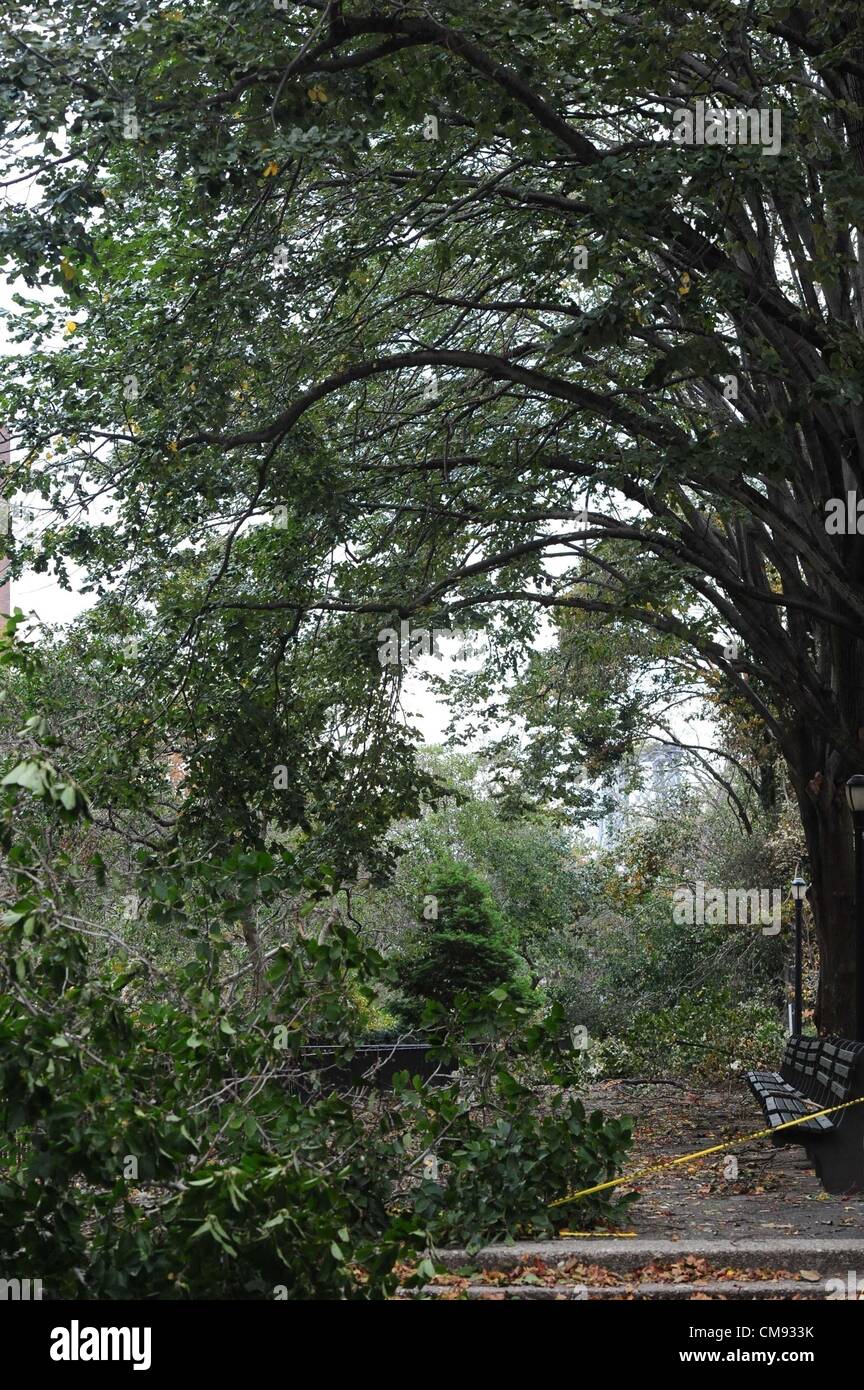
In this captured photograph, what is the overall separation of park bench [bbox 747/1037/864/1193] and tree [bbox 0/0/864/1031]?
306cm

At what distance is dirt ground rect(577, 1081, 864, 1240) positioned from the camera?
7266mm

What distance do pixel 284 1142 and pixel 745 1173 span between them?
15.6ft

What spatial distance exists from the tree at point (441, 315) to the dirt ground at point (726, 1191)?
1759 millimetres

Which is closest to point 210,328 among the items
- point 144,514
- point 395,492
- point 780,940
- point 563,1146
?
point 144,514

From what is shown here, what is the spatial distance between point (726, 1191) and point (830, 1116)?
0.89m

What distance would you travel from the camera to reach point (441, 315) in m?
13.2

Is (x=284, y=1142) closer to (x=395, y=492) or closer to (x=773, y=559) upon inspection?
(x=395, y=492)

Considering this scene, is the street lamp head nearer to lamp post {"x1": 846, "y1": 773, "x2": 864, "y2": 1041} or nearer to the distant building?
lamp post {"x1": 846, "y1": 773, "x2": 864, "y2": 1041}

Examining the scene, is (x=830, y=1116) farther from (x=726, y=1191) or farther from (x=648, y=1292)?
(x=648, y=1292)

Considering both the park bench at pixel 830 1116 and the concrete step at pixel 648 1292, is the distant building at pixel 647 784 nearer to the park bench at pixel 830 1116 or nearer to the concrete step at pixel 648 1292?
the park bench at pixel 830 1116

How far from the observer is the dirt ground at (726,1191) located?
7.27m

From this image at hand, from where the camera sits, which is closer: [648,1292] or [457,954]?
[648,1292]

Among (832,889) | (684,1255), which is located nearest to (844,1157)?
(684,1255)

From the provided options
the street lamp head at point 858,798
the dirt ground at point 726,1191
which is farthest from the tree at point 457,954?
the street lamp head at point 858,798
